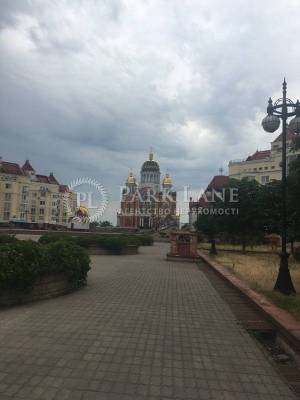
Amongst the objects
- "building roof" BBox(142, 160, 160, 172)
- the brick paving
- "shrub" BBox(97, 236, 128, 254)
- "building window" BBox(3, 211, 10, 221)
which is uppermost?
"building roof" BBox(142, 160, 160, 172)

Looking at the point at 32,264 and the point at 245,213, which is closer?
the point at 32,264

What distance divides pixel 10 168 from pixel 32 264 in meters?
88.6

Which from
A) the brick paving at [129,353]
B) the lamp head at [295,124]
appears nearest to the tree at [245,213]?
the lamp head at [295,124]

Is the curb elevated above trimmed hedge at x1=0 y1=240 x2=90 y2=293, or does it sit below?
below

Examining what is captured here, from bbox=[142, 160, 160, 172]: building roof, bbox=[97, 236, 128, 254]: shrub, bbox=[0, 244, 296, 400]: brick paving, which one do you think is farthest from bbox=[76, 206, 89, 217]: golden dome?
bbox=[0, 244, 296, 400]: brick paving

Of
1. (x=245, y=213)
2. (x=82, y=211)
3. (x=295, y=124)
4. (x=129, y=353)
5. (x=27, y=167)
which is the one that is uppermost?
(x=27, y=167)

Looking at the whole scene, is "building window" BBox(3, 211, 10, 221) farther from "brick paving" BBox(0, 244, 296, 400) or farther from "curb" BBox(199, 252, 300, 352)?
"curb" BBox(199, 252, 300, 352)

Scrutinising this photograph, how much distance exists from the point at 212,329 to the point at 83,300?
3284mm

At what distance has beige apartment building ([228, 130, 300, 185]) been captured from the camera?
59.8 m

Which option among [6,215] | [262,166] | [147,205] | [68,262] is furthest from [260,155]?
[68,262]

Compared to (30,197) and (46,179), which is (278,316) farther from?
(46,179)

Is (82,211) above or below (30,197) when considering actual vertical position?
below

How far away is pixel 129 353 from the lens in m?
5.19

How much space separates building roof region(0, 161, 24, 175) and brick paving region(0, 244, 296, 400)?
8610cm
